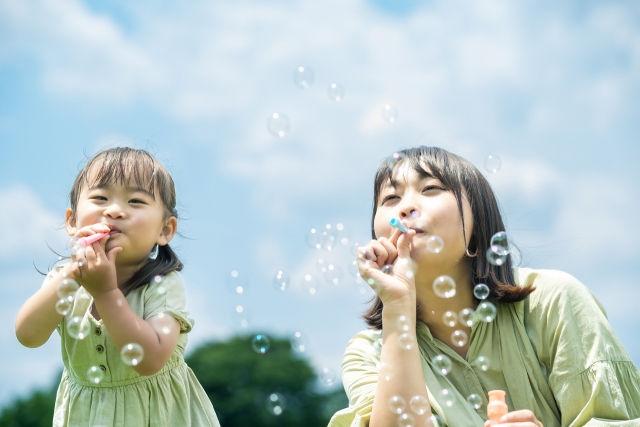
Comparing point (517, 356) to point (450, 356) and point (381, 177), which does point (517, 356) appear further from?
point (381, 177)

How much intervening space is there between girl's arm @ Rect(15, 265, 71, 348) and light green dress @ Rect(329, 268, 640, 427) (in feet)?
4.87

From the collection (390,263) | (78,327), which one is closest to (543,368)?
Result: (390,263)

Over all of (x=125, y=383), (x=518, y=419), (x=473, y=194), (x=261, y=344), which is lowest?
(x=518, y=419)

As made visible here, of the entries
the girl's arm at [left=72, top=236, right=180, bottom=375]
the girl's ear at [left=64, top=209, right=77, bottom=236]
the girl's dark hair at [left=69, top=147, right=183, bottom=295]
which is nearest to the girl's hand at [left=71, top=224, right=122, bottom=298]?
the girl's arm at [left=72, top=236, right=180, bottom=375]

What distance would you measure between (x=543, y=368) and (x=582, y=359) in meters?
0.24

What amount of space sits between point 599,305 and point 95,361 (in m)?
2.46

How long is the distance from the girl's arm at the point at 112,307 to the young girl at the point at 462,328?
2.96ft

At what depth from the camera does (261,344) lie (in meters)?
3.95

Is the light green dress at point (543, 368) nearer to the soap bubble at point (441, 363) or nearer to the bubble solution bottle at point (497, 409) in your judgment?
the soap bubble at point (441, 363)

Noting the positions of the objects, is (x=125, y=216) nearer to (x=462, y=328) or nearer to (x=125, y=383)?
(x=125, y=383)

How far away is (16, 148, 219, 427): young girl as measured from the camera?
3318mm

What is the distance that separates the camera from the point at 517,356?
336 centimetres

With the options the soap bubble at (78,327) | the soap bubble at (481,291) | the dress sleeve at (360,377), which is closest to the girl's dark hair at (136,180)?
the soap bubble at (78,327)

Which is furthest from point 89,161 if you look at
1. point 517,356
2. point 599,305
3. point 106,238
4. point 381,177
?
point 599,305
